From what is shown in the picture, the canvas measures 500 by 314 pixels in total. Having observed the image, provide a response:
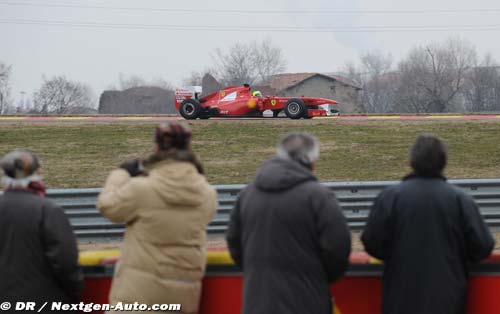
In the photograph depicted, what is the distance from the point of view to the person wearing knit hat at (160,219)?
4371 mm

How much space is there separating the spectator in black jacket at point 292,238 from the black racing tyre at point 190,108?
1801 cm

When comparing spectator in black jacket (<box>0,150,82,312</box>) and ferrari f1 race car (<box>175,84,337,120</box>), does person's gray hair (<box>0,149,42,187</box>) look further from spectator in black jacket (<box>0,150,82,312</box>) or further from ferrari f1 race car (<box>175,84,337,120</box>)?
ferrari f1 race car (<box>175,84,337,120</box>)

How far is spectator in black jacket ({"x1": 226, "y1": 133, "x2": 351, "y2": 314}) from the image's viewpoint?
163 inches

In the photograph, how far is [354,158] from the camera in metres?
15.6

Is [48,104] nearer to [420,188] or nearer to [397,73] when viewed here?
[397,73]

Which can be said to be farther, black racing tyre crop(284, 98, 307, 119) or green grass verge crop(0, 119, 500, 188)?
black racing tyre crop(284, 98, 307, 119)

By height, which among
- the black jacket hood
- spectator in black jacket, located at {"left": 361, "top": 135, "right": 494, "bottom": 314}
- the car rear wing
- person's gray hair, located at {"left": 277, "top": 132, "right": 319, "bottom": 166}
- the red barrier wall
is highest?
the car rear wing

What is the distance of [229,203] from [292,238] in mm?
4909

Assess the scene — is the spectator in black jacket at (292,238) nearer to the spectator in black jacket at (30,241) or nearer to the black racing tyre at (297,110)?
the spectator in black jacket at (30,241)

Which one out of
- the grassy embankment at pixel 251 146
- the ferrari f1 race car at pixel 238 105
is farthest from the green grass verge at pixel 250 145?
the ferrari f1 race car at pixel 238 105

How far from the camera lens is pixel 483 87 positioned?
73.9 m

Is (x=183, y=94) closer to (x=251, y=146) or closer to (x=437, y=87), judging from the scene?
(x=251, y=146)

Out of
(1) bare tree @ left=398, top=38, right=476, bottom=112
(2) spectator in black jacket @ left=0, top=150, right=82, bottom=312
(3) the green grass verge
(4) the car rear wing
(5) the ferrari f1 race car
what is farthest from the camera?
(1) bare tree @ left=398, top=38, right=476, bottom=112

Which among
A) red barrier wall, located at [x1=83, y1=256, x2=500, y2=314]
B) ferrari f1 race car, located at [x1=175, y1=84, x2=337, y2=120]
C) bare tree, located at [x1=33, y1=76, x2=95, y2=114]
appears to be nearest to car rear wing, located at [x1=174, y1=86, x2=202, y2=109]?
ferrari f1 race car, located at [x1=175, y1=84, x2=337, y2=120]
